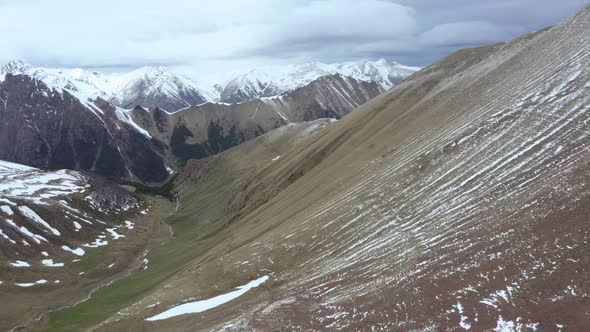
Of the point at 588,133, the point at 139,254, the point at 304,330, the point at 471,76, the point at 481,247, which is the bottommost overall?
the point at 139,254

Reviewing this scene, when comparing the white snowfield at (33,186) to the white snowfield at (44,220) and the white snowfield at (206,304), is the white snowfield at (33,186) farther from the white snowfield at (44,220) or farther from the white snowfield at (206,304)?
the white snowfield at (206,304)

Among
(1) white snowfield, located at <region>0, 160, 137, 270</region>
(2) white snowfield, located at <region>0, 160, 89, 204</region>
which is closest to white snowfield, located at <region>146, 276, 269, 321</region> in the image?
(1) white snowfield, located at <region>0, 160, 137, 270</region>

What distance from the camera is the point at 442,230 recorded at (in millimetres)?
42688

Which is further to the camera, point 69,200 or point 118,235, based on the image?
point 69,200

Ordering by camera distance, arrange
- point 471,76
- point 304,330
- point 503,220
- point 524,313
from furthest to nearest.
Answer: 1. point 471,76
2. point 503,220
3. point 304,330
4. point 524,313

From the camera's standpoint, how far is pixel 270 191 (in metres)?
115

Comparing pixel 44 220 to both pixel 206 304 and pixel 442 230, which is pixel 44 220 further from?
pixel 442 230

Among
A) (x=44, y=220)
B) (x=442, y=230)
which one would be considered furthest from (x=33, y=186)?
(x=442, y=230)

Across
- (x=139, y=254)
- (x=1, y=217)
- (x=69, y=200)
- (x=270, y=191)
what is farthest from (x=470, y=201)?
(x=69, y=200)

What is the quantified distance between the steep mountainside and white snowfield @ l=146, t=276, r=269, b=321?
0.29m

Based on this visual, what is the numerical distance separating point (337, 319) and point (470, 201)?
72.6 ft

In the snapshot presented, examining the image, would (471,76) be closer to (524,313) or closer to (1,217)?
(524,313)

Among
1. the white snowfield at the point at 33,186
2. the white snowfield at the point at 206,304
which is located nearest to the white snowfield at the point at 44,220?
the white snowfield at the point at 33,186

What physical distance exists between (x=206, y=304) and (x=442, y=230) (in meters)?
29.0
